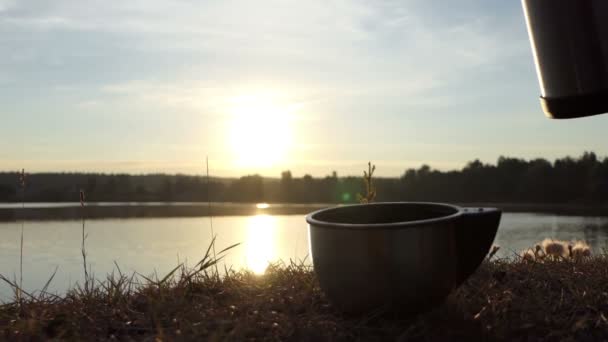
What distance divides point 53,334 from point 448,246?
1.68 meters

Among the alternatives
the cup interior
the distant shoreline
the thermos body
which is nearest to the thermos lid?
the thermos body

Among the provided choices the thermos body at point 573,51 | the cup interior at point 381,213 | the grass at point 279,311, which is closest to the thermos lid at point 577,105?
the thermos body at point 573,51

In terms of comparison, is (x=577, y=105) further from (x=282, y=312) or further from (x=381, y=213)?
(x=282, y=312)

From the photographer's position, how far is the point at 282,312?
2.28 metres

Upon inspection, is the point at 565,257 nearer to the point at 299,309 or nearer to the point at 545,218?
the point at 299,309

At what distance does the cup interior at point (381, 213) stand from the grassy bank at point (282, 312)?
40cm

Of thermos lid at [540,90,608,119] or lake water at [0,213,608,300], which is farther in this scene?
lake water at [0,213,608,300]

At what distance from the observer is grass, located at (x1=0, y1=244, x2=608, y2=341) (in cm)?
198

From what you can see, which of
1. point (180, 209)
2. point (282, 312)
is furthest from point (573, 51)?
point (180, 209)

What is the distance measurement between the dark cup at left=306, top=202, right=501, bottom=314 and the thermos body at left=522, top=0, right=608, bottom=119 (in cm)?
101

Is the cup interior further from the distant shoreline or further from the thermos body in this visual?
the distant shoreline

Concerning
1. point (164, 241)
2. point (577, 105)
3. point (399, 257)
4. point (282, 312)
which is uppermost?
point (577, 105)

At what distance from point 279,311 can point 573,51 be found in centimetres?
204

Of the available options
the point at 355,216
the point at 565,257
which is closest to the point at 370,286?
the point at 355,216
